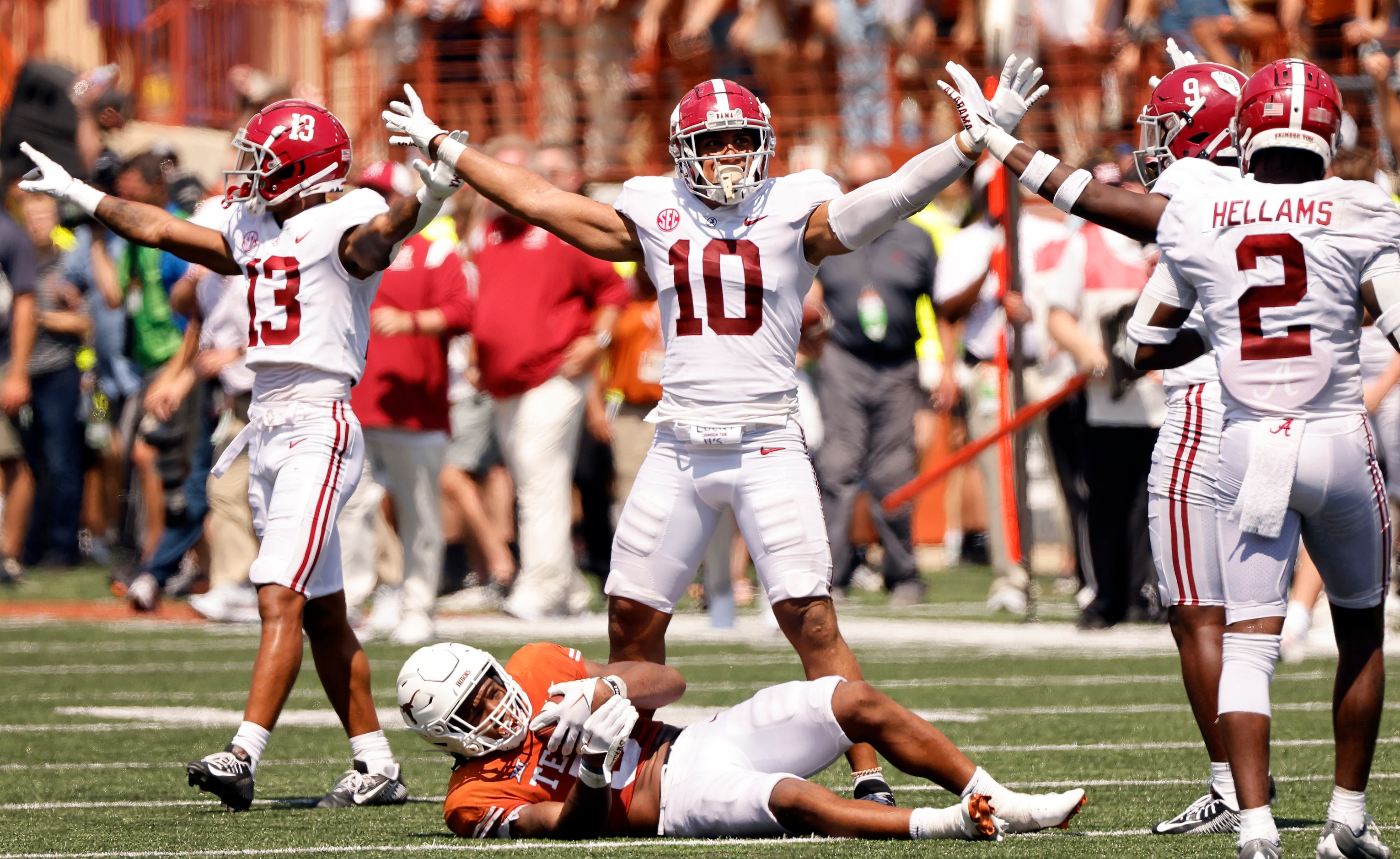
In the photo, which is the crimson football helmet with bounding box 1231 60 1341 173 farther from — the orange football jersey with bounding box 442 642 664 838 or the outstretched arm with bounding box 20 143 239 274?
the outstretched arm with bounding box 20 143 239 274

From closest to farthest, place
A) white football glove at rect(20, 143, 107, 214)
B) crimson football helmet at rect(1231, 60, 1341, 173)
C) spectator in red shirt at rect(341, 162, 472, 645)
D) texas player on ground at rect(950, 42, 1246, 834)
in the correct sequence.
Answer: crimson football helmet at rect(1231, 60, 1341, 173) → texas player on ground at rect(950, 42, 1246, 834) → white football glove at rect(20, 143, 107, 214) → spectator in red shirt at rect(341, 162, 472, 645)

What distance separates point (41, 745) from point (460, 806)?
2.58m

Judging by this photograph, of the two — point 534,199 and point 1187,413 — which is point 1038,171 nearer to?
point 1187,413

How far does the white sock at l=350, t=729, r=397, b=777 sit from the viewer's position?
252 inches

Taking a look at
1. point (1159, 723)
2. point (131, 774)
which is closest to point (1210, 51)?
point (1159, 723)

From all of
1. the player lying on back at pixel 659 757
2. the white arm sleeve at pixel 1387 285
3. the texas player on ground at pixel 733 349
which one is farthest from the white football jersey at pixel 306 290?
the white arm sleeve at pixel 1387 285

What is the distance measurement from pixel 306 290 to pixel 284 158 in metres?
0.43

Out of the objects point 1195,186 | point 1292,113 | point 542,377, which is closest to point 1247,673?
point 1195,186

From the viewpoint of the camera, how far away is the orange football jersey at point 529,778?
541 centimetres

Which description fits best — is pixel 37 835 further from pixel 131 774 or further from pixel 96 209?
pixel 96 209

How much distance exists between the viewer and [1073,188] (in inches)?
209

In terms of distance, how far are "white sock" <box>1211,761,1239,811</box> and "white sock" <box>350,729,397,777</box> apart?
7.90 ft

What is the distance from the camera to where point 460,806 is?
542 centimetres

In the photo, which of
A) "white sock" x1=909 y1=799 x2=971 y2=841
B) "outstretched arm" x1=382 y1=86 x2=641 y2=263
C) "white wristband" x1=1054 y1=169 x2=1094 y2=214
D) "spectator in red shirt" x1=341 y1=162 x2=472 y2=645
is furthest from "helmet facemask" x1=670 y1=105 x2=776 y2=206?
"spectator in red shirt" x1=341 y1=162 x2=472 y2=645
